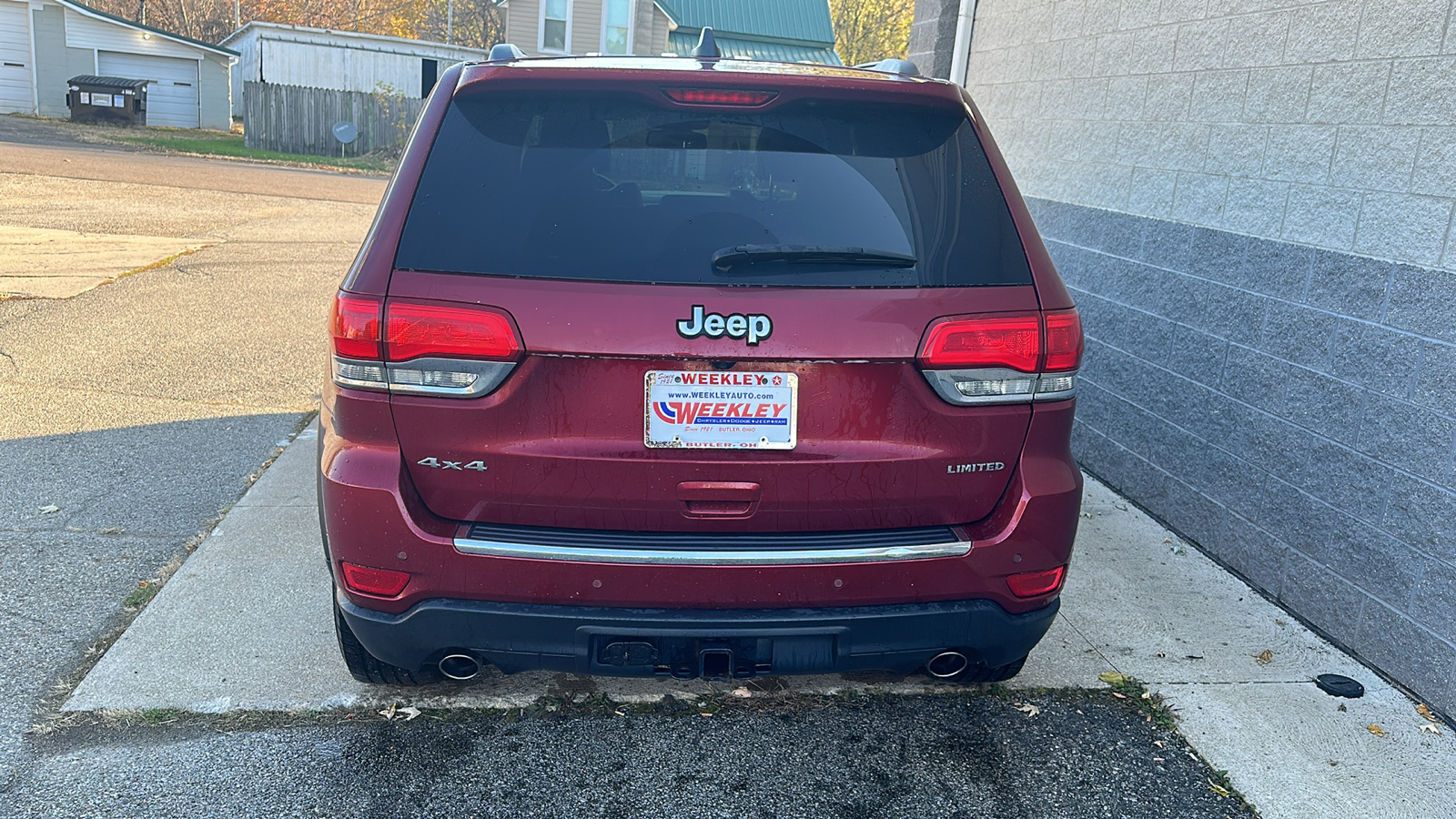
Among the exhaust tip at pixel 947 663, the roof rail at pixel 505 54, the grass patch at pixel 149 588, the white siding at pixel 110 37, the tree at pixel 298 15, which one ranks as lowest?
the grass patch at pixel 149 588

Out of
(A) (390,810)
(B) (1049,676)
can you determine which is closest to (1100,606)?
(B) (1049,676)

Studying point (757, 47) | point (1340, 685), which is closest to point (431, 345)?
point (1340, 685)

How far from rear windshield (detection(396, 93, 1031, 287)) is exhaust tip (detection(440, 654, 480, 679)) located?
1.01m

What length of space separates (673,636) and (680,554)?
0.21 meters

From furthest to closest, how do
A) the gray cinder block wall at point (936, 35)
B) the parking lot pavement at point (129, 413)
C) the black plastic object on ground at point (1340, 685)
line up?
the gray cinder block wall at point (936, 35), the parking lot pavement at point (129, 413), the black plastic object on ground at point (1340, 685)

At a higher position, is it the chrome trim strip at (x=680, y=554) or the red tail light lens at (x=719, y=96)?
the red tail light lens at (x=719, y=96)

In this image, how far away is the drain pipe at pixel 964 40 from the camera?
25.0 feet

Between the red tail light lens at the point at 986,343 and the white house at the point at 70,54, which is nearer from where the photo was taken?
the red tail light lens at the point at 986,343

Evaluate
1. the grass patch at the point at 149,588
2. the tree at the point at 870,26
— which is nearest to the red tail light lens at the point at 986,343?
the grass patch at the point at 149,588

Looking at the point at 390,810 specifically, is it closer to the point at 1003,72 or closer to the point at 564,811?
the point at 564,811

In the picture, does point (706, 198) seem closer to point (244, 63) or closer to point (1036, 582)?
point (1036, 582)

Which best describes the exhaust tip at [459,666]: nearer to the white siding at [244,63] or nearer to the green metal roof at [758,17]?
the green metal roof at [758,17]

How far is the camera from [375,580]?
8.98ft

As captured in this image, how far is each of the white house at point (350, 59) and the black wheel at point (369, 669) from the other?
107 ft
